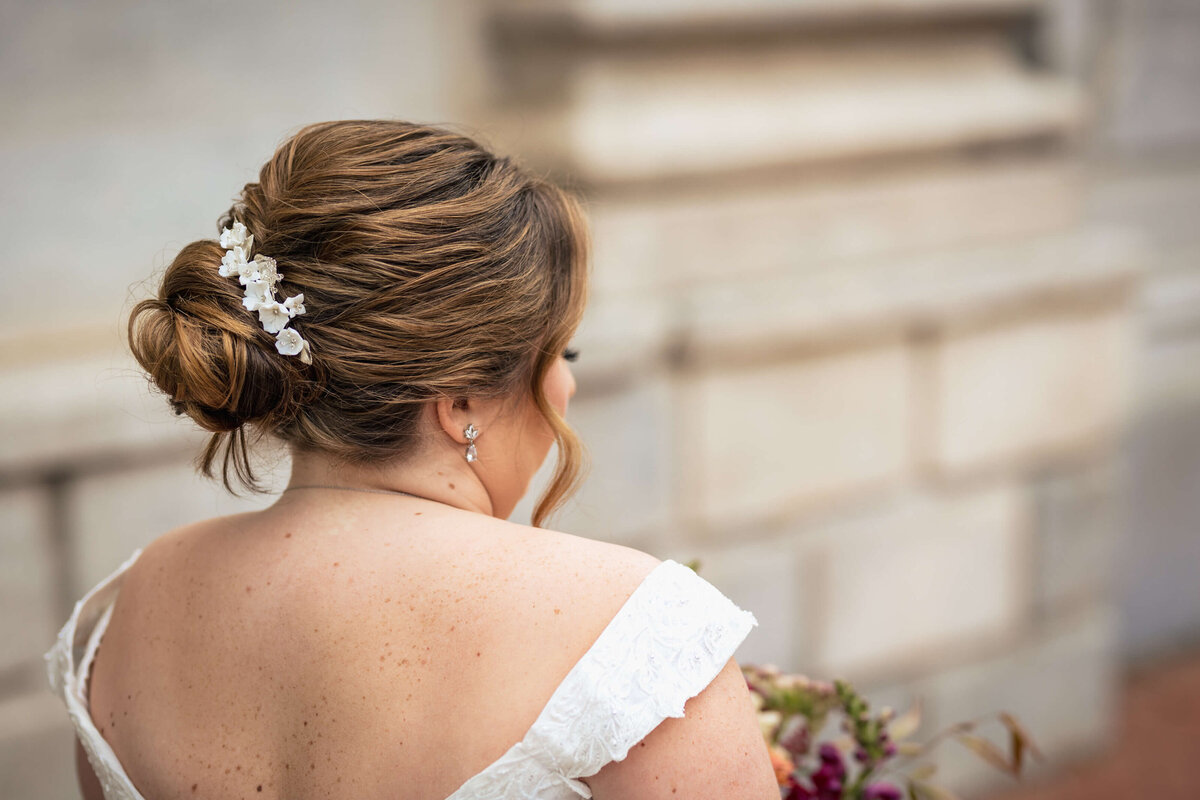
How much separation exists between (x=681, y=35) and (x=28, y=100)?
1.61 metres

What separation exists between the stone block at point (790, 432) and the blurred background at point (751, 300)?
11 millimetres

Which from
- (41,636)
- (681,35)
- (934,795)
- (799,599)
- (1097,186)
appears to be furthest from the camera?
(1097,186)

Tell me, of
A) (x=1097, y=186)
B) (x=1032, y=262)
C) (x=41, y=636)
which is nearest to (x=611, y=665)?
(x=41, y=636)

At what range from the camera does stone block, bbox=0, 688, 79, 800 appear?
2.45 m

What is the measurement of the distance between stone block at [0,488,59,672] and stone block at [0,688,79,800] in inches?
4.1

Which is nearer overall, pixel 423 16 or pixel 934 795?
pixel 934 795

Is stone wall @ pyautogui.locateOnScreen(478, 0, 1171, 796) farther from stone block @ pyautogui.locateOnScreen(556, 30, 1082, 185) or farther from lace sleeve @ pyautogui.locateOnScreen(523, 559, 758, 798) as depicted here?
lace sleeve @ pyautogui.locateOnScreen(523, 559, 758, 798)

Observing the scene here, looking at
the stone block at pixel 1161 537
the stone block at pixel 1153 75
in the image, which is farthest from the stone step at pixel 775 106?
the stone block at pixel 1161 537

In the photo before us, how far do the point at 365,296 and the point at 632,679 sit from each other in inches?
18.7

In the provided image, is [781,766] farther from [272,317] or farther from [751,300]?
[751,300]

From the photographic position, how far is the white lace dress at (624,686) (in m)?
1.09

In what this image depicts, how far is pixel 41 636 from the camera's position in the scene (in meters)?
2.44

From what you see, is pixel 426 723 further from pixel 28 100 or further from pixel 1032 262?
pixel 1032 262

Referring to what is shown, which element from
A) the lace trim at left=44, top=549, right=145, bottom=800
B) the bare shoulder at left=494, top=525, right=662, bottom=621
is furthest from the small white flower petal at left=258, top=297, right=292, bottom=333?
the lace trim at left=44, top=549, right=145, bottom=800
